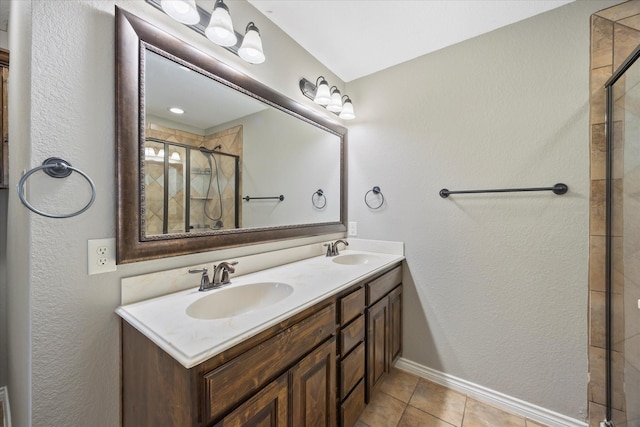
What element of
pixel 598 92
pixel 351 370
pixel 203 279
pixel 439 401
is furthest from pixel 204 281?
pixel 598 92

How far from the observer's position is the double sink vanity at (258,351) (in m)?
0.70

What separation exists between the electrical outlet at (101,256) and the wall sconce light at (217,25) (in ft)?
3.08

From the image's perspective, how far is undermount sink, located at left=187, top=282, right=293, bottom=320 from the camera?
107 cm

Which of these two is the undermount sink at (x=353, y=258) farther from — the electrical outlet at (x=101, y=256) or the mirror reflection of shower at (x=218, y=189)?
the electrical outlet at (x=101, y=256)

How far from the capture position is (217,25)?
1.12m

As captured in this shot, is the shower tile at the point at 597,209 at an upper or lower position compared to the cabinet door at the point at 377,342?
upper

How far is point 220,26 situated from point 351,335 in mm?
1592

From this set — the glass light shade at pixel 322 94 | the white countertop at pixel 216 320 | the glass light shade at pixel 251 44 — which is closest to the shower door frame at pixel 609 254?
the white countertop at pixel 216 320

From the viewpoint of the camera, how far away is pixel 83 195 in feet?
2.91

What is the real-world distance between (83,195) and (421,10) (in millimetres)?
1868

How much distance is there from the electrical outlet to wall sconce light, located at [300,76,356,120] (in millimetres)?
1438

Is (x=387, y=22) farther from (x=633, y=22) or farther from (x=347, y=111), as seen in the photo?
(x=633, y=22)

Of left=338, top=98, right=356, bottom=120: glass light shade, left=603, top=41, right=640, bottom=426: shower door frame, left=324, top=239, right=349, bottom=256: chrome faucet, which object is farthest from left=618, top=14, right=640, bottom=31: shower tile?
left=324, top=239, right=349, bottom=256: chrome faucet

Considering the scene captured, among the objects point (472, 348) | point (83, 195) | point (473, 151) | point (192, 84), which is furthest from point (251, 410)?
point (473, 151)
